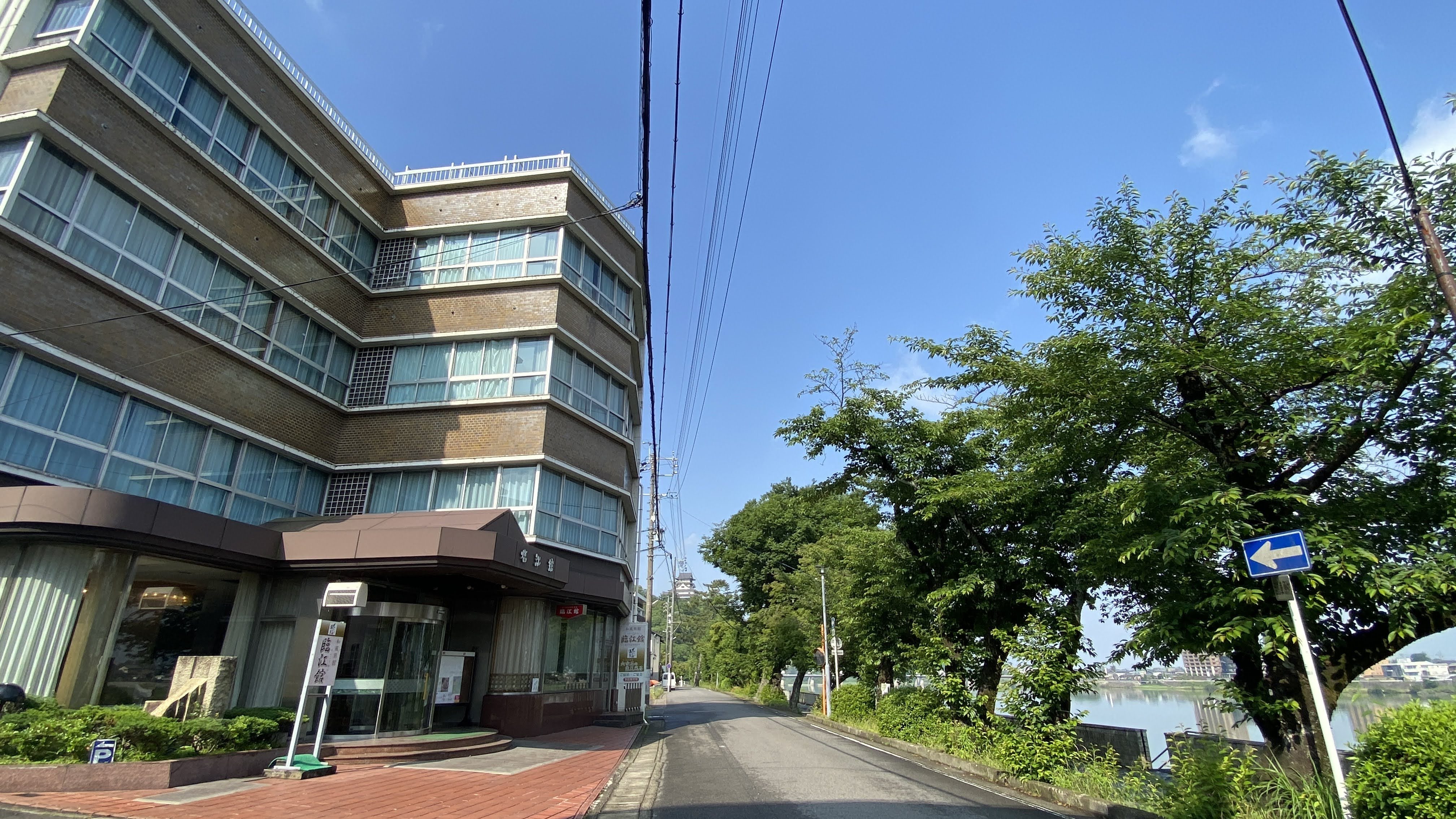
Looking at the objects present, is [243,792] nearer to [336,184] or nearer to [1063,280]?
[1063,280]

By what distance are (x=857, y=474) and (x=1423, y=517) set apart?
9.74m

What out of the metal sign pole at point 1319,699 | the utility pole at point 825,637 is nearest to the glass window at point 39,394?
the metal sign pole at point 1319,699

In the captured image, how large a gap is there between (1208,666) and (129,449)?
1786 centimetres

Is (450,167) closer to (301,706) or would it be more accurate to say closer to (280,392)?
(280,392)

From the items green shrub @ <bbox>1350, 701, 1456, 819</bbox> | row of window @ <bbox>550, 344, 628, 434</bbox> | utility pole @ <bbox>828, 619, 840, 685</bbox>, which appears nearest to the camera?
green shrub @ <bbox>1350, 701, 1456, 819</bbox>

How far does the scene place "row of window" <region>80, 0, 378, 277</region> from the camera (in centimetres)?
1287

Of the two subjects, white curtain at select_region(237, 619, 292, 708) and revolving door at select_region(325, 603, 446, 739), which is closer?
revolving door at select_region(325, 603, 446, 739)

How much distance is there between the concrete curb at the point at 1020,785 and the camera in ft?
25.5

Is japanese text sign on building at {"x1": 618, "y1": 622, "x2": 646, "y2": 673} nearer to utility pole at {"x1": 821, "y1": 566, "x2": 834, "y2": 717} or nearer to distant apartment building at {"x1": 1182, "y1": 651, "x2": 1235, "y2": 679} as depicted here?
utility pole at {"x1": 821, "y1": 566, "x2": 834, "y2": 717}

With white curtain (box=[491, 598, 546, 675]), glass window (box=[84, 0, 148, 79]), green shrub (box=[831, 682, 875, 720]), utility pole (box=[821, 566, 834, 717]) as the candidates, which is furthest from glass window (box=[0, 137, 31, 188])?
utility pole (box=[821, 566, 834, 717])

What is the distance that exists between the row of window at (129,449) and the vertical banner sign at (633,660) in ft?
32.2

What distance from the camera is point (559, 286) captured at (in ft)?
64.3

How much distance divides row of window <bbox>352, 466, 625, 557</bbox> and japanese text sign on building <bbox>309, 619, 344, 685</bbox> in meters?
6.55

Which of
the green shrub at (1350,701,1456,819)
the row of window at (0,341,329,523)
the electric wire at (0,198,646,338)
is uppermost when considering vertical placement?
the electric wire at (0,198,646,338)
